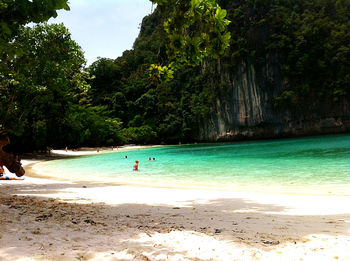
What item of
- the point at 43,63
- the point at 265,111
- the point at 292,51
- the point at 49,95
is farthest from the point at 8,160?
the point at 292,51

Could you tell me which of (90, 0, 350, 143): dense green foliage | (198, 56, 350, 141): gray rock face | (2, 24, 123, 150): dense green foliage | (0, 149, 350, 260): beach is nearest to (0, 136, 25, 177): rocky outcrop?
(0, 149, 350, 260): beach

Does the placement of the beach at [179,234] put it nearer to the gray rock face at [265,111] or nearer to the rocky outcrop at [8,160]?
the rocky outcrop at [8,160]

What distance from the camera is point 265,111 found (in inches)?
1972

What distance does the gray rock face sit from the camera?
49.4 m

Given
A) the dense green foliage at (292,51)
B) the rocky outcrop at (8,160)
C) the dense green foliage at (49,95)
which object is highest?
the dense green foliage at (292,51)

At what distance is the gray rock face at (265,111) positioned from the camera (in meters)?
49.4

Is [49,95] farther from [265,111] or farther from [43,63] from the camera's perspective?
[265,111]

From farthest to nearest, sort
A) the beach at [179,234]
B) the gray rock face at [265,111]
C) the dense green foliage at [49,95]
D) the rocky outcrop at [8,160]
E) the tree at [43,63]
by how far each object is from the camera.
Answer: the gray rock face at [265,111]
the dense green foliage at [49,95]
the tree at [43,63]
the rocky outcrop at [8,160]
the beach at [179,234]

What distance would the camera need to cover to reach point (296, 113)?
49.9 m

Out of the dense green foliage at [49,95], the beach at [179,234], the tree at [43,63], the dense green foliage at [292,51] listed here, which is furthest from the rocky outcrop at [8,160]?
the dense green foliage at [292,51]

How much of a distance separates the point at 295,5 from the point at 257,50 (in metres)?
12.3

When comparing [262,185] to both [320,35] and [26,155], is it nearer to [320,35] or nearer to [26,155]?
[26,155]

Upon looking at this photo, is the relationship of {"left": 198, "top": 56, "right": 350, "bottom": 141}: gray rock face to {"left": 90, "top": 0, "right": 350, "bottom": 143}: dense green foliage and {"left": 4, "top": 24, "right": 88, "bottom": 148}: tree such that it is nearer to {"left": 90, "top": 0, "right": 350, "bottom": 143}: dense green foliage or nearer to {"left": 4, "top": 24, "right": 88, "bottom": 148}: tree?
{"left": 90, "top": 0, "right": 350, "bottom": 143}: dense green foliage

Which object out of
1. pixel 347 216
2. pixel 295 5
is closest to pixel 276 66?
pixel 295 5
